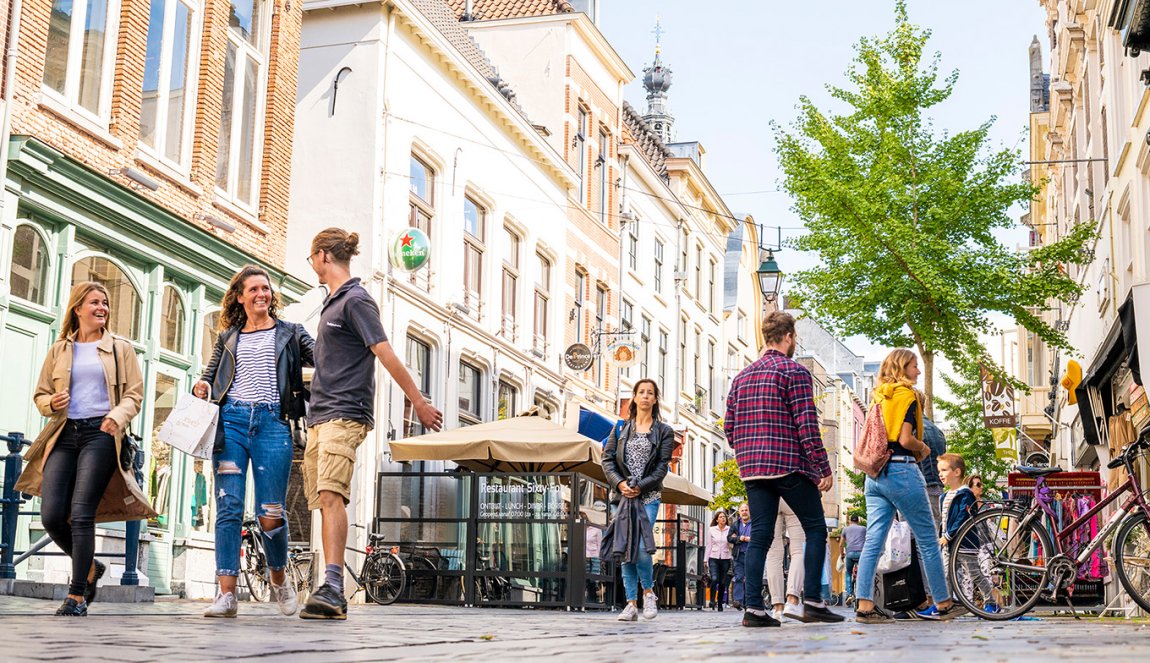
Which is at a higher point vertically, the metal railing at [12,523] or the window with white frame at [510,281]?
the window with white frame at [510,281]

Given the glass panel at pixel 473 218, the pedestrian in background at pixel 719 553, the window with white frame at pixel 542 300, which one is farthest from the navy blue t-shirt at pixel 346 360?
the window with white frame at pixel 542 300

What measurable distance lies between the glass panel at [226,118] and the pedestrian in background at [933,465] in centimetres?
968

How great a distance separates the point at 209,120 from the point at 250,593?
5.57m

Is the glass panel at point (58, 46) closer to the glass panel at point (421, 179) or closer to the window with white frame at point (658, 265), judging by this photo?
the glass panel at point (421, 179)

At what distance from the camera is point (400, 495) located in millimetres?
17438

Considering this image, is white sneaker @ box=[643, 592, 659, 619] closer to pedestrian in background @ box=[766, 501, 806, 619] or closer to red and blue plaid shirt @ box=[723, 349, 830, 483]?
pedestrian in background @ box=[766, 501, 806, 619]

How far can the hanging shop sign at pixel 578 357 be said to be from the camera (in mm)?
28797

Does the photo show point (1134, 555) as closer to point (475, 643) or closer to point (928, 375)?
point (475, 643)

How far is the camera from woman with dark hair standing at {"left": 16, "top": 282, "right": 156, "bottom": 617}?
756 cm

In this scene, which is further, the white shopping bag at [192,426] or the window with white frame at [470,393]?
the window with white frame at [470,393]

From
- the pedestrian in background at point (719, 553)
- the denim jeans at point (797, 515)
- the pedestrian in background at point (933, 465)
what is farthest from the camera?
the pedestrian in background at point (719, 553)

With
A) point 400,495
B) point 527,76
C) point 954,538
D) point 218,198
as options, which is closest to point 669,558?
point 400,495

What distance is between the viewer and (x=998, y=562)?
9.61 meters

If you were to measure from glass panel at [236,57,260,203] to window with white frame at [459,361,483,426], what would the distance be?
23.9 ft
